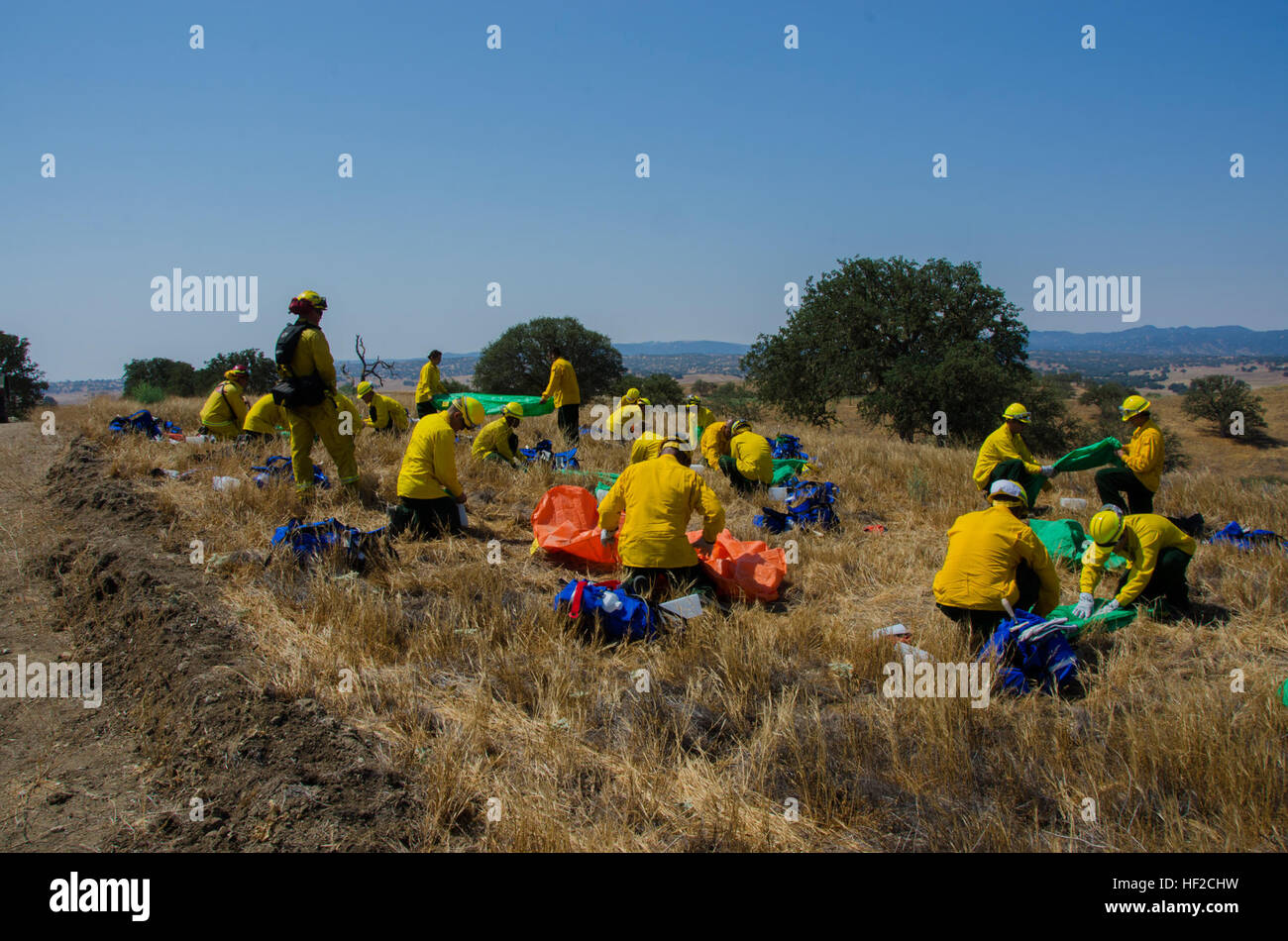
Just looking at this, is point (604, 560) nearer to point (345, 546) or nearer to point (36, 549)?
point (345, 546)

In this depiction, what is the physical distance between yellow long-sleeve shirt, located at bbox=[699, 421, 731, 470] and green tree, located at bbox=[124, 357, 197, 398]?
24.2 meters

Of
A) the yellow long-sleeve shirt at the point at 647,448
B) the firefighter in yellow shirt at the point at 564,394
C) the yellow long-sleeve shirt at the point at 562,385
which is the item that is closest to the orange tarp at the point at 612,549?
the yellow long-sleeve shirt at the point at 647,448

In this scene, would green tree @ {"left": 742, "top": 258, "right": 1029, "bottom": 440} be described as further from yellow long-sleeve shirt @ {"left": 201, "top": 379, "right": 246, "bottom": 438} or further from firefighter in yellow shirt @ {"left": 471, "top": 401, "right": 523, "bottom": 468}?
yellow long-sleeve shirt @ {"left": 201, "top": 379, "right": 246, "bottom": 438}

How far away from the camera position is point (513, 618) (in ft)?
16.2

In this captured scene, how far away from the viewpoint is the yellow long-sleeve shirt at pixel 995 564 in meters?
4.77

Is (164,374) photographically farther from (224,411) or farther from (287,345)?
(287,345)

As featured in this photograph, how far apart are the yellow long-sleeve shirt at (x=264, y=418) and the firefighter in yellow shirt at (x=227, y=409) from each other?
5.0 inches

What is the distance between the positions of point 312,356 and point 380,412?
14.9 ft

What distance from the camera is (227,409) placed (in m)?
10.2

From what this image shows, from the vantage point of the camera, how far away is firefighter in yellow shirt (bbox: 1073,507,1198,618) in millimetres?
5258
